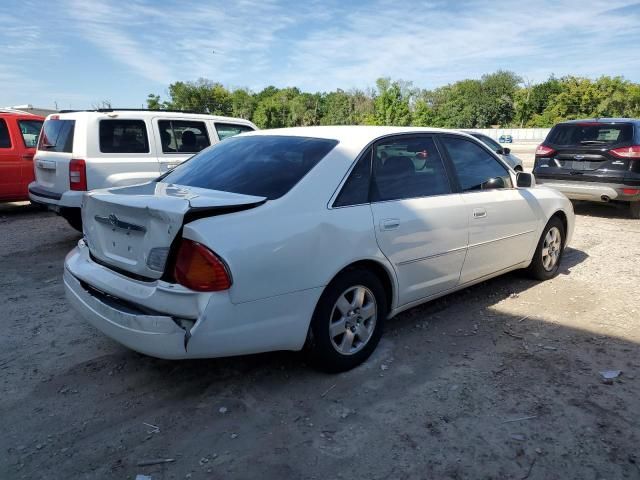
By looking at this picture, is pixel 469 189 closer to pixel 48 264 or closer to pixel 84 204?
pixel 84 204

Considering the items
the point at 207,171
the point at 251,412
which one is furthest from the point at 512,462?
the point at 207,171

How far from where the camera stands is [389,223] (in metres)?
3.48

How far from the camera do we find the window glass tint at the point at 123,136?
6.81m

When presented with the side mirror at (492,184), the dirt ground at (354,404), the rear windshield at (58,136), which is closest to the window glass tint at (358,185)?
the dirt ground at (354,404)

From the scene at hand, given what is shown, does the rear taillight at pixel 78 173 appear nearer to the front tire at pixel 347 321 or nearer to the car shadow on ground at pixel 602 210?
the front tire at pixel 347 321

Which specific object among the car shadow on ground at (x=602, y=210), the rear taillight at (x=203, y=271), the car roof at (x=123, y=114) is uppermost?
the car roof at (x=123, y=114)

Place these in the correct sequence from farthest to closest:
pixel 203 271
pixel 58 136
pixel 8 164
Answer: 1. pixel 8 164
2. pixel 58 136
3. pixel 203 271

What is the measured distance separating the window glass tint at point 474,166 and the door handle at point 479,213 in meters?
0.19

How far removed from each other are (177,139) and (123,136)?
2.69 ft

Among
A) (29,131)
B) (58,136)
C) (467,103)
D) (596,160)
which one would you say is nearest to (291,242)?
(58,136)

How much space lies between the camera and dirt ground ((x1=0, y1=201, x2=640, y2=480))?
8.25ft

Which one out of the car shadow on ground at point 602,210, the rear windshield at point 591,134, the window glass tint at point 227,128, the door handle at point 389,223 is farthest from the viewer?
the car shadow on ground at point 602,210

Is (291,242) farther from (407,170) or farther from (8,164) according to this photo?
(8,164)

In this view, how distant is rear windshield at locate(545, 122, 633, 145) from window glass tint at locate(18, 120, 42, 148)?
9737 millimetres
